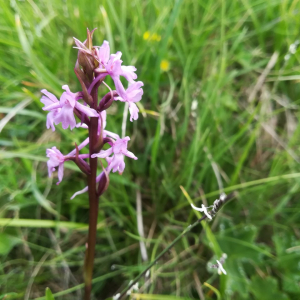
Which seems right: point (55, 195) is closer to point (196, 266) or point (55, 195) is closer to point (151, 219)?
point (151, 219)

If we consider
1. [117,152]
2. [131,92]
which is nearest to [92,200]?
[117,152]

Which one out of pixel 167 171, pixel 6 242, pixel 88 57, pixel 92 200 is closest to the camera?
pixel 88 57

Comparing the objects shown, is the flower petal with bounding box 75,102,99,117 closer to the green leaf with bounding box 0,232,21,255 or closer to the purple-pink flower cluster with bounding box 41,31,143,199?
the purple-pink flower cluster with bounding box 41,31,143,199

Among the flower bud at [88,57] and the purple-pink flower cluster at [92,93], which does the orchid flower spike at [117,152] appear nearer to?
the purple-pink flower cluster at [92,93]

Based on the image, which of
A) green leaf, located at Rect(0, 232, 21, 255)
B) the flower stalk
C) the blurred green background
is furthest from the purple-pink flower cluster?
green leaf, located at Rect(0, 232, 21, 255)

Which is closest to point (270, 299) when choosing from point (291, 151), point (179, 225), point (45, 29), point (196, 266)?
point (196, 266)

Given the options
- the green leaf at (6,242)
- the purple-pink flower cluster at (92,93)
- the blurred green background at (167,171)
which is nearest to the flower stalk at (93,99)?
the purple-pink flower cluster at (92,93)

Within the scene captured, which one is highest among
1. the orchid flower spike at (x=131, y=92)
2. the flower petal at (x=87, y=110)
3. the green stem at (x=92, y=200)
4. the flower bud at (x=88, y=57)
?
the flower bud at (x=88, y=57)

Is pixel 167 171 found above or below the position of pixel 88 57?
below

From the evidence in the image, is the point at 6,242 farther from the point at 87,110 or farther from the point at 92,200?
the point at 87,110
